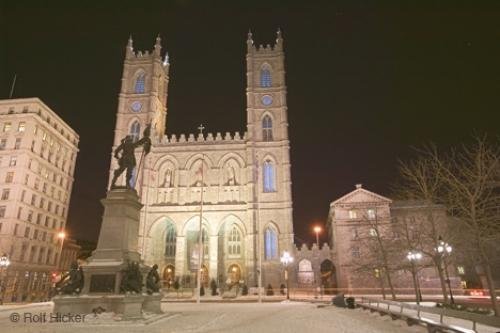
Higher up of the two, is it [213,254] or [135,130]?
[135,130]

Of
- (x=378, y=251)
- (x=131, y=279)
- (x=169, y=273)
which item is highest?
(x=378, y=251)

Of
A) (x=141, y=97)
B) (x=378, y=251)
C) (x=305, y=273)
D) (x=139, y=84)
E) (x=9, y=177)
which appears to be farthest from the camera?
(x=139, y=84)

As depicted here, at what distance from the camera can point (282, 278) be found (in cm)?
4375

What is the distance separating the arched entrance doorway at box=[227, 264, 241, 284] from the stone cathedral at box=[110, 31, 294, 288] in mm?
52

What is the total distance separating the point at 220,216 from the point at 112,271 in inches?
1349

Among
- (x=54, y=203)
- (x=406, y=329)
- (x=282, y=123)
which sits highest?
(x=282, y=123)

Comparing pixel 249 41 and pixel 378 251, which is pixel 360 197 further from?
pixel 249 41

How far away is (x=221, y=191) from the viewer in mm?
48750

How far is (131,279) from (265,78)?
1892 inches

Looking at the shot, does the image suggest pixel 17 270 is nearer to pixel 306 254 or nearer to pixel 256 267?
pixel 256 267

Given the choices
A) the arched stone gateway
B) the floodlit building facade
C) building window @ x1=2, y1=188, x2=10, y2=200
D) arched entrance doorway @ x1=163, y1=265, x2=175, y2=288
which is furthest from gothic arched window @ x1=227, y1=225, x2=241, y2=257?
building window @ x1=2, y1=188, x2=10, y2=200

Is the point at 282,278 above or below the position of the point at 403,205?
below

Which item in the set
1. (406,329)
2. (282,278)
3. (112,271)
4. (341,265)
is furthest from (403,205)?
(112,271)

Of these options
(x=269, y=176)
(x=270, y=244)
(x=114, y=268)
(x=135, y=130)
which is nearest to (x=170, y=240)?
(x=270, y=244)
